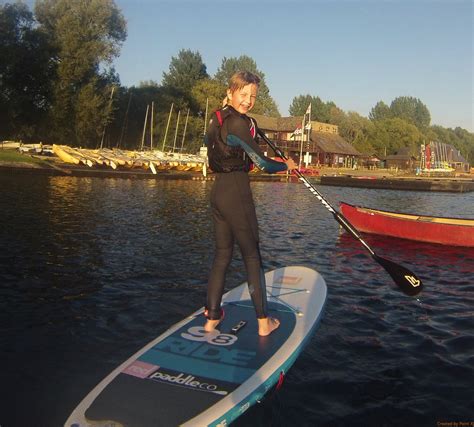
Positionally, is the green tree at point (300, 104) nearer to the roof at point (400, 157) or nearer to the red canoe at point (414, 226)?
the roof at point (400, 157)

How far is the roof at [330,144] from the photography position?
81875 mm

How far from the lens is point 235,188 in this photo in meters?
4.48

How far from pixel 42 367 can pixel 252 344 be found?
2.48 metres

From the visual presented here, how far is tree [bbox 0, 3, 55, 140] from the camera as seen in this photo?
4941 cm

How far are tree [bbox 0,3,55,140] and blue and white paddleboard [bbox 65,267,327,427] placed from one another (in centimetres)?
5349

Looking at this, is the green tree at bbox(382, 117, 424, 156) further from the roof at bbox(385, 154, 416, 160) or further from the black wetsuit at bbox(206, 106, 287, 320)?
the black wetsuit at bbox(206, 106, 287, 320)

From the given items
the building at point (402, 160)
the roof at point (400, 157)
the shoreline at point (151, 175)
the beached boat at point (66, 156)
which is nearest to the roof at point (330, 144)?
the roof at point (400, 157)

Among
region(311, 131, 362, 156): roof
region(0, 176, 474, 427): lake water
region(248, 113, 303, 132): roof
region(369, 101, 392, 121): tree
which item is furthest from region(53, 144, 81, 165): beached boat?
region(369, 101, 392, 121): tree

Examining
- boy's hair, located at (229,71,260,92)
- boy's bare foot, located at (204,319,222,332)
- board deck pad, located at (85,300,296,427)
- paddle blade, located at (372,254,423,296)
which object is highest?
boy's hair, located at (229,71,260,92)

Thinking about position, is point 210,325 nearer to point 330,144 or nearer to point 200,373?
point 200,373

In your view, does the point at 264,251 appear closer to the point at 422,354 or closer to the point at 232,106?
the point at 422,354

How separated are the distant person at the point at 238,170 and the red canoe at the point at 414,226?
11426mm

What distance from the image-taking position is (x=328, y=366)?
5297mm

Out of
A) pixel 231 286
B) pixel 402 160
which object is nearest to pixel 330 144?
pixel 402 160
